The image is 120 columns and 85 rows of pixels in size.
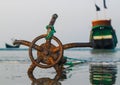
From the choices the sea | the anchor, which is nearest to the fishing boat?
the sea

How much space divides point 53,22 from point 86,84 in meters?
3.42

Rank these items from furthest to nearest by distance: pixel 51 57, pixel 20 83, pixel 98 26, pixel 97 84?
pixel 98 26
pixel 51 57
pixel 20 83
pixel 97 84

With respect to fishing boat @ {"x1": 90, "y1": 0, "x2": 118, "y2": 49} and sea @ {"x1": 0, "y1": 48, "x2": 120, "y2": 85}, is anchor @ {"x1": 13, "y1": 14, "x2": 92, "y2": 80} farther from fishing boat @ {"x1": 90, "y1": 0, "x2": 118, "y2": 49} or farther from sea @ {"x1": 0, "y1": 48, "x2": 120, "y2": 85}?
fishing boat @ {"x1": 90, "y1": 0, "x2": 118, "y2": 49}

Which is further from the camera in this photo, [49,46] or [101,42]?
[101,42]

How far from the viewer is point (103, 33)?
2527 inches

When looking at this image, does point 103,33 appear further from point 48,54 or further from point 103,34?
point 48,54

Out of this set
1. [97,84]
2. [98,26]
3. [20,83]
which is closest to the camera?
[97,84]

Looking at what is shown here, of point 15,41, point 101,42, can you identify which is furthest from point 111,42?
point 15,41

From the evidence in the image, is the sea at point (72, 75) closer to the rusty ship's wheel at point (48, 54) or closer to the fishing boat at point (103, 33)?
the rusty ship's wheel at point (48, 54)

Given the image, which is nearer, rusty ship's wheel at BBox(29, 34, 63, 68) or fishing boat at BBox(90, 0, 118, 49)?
rusty ship's wheel at BBox(29, 34, 63, 68)

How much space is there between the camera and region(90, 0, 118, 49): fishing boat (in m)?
63.1

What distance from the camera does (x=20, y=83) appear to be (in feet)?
30.5

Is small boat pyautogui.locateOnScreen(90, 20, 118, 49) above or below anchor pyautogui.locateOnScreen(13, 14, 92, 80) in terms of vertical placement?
above

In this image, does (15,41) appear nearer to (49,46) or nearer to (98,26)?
(49,46)
